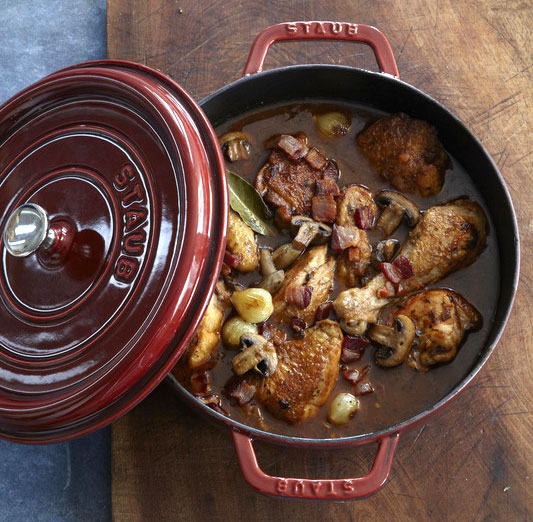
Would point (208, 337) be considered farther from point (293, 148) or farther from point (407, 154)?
point (407, 154)

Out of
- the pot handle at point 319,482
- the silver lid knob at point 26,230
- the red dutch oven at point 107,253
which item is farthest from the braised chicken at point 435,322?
the silver lid knob at point 26,230

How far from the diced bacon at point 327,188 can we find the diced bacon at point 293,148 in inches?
5.2

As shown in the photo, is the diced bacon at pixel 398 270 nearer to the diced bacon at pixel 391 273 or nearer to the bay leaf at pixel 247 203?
the diced bacon at pixel 391 273

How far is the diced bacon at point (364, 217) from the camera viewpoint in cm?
212

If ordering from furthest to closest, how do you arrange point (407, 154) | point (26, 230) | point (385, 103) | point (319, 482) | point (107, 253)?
point (385, 103) < point (407, 154) < point (319, 482) < point (107, 253) < point (26, 230)

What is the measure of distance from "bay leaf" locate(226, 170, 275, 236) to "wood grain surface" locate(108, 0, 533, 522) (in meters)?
0.56

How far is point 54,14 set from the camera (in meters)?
2.75

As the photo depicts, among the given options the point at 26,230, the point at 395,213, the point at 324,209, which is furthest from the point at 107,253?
the point at 395,213

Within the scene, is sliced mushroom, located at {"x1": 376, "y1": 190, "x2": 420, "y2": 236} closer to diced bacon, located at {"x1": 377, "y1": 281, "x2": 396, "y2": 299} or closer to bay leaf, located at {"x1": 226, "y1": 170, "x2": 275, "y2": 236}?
diced bacon, located at {"x1": 377, "y1": 281, "x2": 396, "y2": 299}

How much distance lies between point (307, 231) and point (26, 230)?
39.2 inches

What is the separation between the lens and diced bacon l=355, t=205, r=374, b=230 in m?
2.12

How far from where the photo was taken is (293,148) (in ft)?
7.22

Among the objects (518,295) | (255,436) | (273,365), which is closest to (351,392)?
(273,365)

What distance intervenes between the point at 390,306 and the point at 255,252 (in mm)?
539
